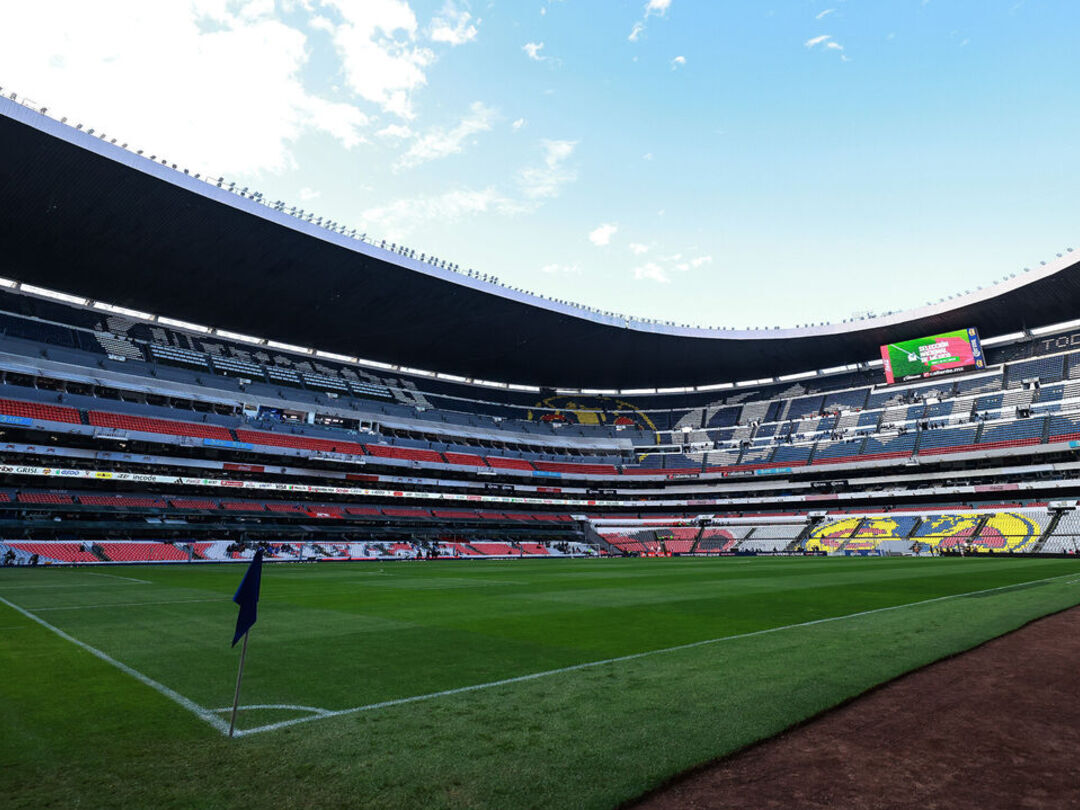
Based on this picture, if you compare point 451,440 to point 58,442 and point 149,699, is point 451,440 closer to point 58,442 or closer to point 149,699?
point 58,442

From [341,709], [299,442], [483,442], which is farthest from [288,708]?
[483,442]

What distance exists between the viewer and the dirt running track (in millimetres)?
4191

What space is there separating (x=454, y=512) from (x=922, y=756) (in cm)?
5814

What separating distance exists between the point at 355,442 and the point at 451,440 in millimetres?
12319

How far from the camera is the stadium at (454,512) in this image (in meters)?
5.44

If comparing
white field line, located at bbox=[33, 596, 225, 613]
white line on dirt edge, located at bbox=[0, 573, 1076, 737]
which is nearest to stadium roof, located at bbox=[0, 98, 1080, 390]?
white field line, located at bbox=[33, 596, 225, 613]

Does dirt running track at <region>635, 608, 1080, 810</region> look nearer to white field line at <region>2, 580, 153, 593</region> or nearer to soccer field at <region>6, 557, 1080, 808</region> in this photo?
soccer field at <region>6, 557, 1080, 808</region>

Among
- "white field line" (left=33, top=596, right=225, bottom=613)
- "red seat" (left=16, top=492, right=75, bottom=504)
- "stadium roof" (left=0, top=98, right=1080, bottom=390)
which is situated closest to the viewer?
"white field line" (left=33, top=596, right=225, bottom=613)

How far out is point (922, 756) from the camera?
4.95m

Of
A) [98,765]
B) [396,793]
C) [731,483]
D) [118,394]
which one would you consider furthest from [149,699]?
[731,483]

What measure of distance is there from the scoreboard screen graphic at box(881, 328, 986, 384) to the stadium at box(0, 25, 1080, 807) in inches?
9.2

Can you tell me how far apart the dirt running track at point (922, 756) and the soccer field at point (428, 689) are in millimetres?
284

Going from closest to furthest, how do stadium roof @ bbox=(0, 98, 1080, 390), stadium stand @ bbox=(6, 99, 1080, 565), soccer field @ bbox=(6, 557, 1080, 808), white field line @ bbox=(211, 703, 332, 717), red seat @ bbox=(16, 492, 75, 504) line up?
1. soccer field @ bbox=(6, 557, 1080, 808)
2. white field line @ bbox=(211, 703, 332, 717)
3. stadium roof @ bbox=(0, 98, 1080, 390)
4. red seat @ bbox=(16, 492, 75, 504)
5. stadium stand @ bbox=(6, 99, 1080, 565)

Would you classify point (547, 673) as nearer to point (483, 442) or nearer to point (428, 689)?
point (428, 689)
